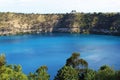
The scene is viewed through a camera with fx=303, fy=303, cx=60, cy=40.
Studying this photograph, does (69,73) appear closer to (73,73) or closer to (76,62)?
(73,73)

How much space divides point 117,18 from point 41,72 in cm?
16066

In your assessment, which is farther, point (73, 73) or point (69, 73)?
point (73, 73)

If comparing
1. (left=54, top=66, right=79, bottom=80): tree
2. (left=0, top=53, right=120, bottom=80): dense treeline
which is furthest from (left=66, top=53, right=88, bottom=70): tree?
(left=54, top=66, right=79, bottom=80): tree

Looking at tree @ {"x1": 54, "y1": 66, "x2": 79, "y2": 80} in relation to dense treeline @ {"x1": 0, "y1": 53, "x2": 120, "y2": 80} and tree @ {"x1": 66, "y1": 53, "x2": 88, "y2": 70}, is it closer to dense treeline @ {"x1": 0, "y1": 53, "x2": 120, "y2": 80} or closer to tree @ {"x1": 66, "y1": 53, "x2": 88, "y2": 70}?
dense treeline @ {"x1": 0, "y1": 53, "x2": 120, "y2": 80}

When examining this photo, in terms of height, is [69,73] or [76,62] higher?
[76,62]

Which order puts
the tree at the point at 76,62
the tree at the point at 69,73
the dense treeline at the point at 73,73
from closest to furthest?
the dense treeline at the point at 73,73, the tree at the point at 69,73, the tree at the point at 76,62

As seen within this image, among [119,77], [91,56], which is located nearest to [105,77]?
[119,77]

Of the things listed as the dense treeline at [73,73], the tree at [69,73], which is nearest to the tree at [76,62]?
the dense treeline at [73,73]

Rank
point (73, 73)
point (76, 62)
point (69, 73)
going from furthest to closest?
point (76, 62), point (73, 73), point (69, 73)

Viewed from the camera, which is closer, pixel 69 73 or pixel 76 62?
pixel 69 73

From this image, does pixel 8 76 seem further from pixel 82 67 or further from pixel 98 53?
pixel 98 53

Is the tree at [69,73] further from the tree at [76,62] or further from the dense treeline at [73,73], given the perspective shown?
the tree at [76,62]

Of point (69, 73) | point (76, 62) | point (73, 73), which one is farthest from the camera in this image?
point (76, 62)

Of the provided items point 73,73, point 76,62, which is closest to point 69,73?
point 73,73
